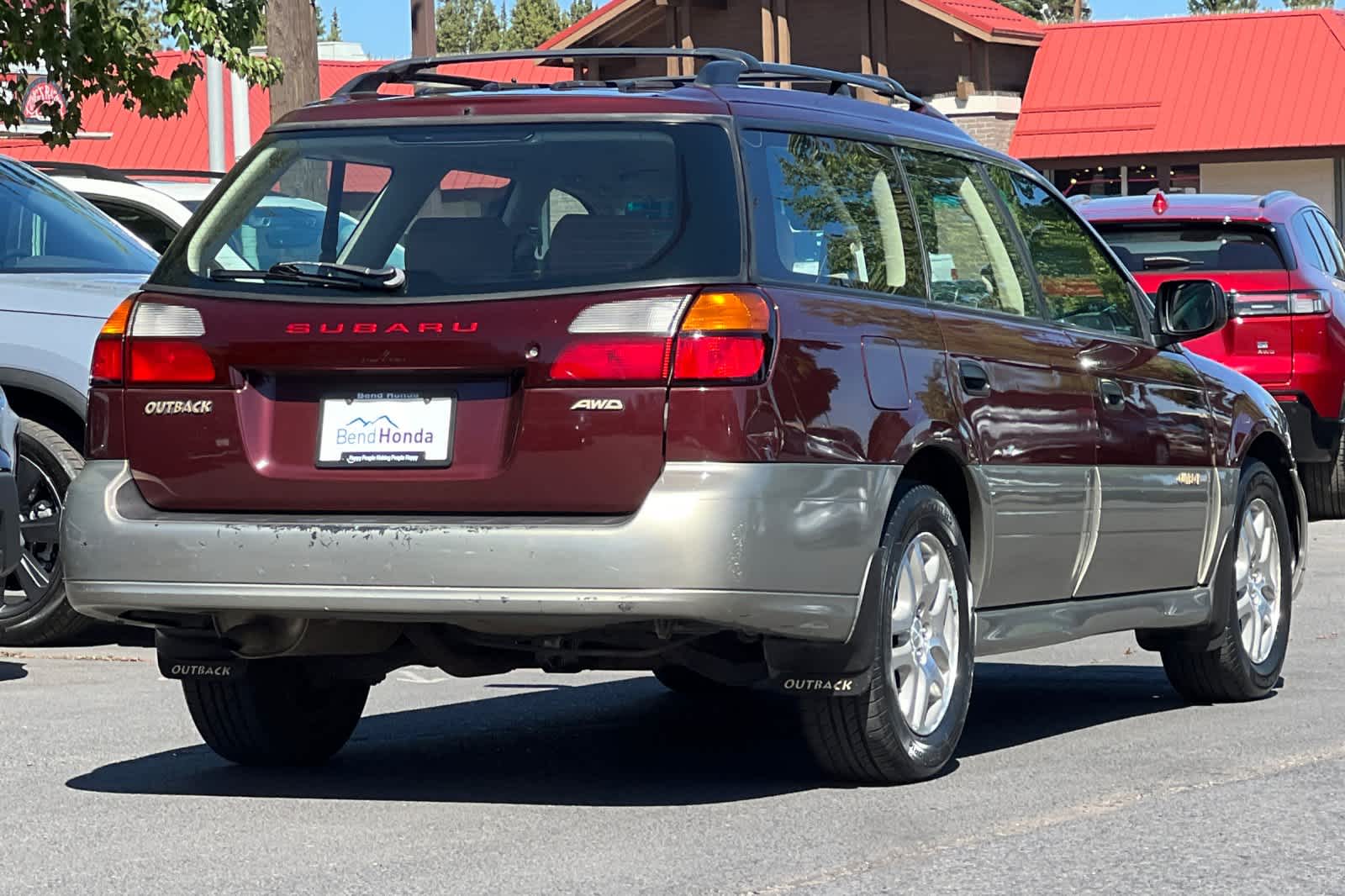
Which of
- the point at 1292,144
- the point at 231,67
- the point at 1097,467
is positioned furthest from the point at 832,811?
the point at 1292,144

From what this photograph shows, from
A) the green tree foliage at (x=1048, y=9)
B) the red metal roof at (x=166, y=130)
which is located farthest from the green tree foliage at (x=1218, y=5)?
the red metal roof at (x=166, y=130)

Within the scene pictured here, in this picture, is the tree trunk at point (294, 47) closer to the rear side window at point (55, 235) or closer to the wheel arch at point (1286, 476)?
the rear side window at point (55, 235)

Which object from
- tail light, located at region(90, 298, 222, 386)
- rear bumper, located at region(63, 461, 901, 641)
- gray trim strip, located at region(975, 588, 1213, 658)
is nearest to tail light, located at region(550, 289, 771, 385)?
rear bumper, located at region(63, 461, 901, 641)

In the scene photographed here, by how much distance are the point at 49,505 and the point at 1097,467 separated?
451 centimetres

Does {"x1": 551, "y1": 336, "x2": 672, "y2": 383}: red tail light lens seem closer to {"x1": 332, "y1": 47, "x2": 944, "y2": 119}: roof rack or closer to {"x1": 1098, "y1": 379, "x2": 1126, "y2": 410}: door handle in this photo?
{"x1": 332, "y1": 47, "x2": 944, "y2": 119}: roof rack

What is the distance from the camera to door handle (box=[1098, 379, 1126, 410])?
7656 millimetres

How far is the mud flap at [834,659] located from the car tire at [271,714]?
1519mm

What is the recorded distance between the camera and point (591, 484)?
5895mm

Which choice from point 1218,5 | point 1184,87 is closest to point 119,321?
point 1184,87

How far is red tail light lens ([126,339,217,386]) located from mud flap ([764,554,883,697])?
5.04 feet

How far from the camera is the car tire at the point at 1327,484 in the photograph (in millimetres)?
15609

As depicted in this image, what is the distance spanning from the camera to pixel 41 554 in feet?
33.2

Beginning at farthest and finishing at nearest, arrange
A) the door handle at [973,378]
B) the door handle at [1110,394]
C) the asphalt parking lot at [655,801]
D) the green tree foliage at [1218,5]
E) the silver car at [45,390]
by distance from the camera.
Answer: the green tree foliage at [1218,5] → the silver car at [45,390] → the door handle at [1110,394] → the door handle at [973,378] → the asphalt parking lot at [655,801]

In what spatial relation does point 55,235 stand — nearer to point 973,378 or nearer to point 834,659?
point 973,378
